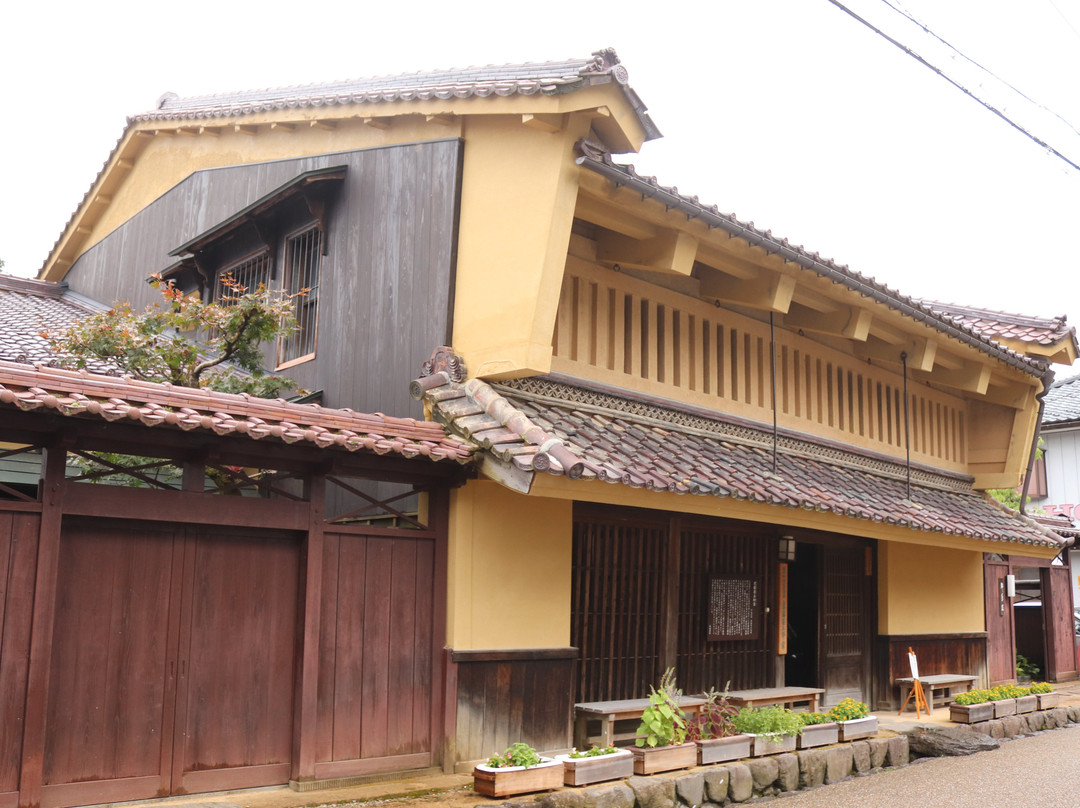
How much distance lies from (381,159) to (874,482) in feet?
26.8

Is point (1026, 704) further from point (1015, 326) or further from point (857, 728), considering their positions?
point (1015, 326)

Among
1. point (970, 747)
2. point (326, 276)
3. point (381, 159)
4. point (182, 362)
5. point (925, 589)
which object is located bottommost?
point (970, 747)

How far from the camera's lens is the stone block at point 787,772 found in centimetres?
983

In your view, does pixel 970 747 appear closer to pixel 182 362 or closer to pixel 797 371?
pixel 797 371

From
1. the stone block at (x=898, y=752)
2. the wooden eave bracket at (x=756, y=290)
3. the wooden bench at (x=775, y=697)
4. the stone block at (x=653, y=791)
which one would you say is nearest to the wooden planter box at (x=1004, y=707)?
the stone block at (x=898, y=752)

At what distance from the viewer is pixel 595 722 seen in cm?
1026

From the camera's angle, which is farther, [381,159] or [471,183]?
[381,159]

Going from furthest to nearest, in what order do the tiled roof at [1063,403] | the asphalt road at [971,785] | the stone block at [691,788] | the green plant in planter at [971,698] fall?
the tiled roof at [1063,403]
the green plant in planter at [971,698]
the asphalt road at [971,785]
the stone block at [691,788]

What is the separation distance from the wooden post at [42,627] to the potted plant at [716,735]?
5.64m

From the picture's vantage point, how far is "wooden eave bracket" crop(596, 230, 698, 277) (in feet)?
33.4

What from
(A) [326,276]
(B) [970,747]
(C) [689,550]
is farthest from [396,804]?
(B) [970,747]

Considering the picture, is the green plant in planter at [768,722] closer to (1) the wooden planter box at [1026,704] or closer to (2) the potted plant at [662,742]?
(2) the potted plant at [662,742]

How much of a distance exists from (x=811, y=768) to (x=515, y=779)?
155 inches

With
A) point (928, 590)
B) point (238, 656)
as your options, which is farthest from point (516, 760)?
point (928, 590)
